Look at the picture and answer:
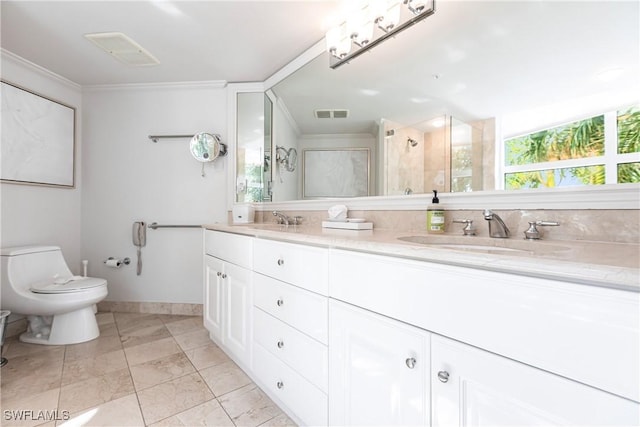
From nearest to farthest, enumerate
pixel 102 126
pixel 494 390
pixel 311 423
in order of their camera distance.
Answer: pixel 494 390, pixel 311 423, pixel 102 126

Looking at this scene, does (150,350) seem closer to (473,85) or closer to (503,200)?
(503,200)

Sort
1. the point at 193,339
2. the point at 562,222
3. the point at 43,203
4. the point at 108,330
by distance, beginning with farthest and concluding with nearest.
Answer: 1. the point at 43,203
2. the point at 108,330
3. the point at 193,339
4. the point at 562,222

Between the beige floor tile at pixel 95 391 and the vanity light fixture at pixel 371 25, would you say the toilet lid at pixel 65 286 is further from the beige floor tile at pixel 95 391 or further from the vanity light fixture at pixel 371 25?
the vanity light fixture at pixel 371 25

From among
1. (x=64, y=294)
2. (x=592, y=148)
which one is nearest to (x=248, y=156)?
(x=64, y=294)

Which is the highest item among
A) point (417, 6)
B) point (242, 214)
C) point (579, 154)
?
point (417, 6)

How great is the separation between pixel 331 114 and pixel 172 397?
1.82m

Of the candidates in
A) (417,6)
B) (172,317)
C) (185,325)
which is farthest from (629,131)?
(172,317)

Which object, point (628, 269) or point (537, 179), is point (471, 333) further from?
point (537, 179)

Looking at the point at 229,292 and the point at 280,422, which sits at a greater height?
the point at 229,292

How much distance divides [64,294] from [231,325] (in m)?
1.21

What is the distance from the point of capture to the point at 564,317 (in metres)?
0.55

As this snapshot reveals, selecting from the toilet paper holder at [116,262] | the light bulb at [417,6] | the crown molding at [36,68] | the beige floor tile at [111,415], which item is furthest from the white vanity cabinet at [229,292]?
the crown molding at [36,68]

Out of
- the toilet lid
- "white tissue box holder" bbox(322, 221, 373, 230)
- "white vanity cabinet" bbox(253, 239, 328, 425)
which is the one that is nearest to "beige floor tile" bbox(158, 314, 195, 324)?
the toilet lid

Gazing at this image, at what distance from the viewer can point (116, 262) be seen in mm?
2609
